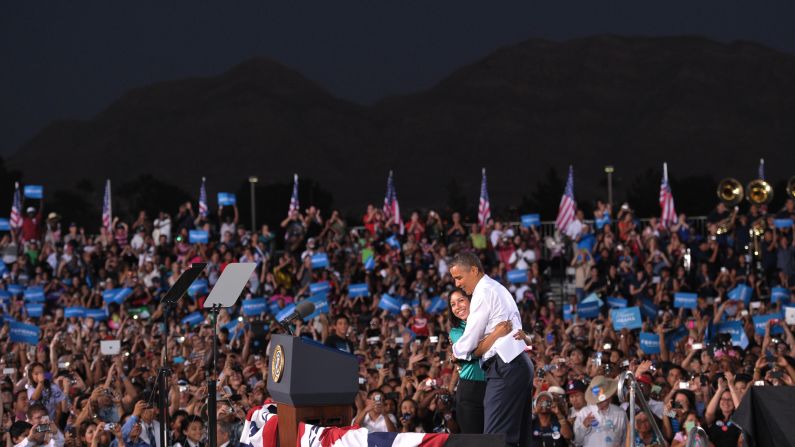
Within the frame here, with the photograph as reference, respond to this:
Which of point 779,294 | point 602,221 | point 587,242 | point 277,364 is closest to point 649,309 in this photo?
point 779,294

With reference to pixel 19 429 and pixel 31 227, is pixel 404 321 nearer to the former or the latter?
pixel 19 429

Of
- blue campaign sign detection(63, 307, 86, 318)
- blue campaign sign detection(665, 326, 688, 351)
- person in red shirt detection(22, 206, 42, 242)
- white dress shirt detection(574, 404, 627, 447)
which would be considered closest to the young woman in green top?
white dress shirt detection(574, 404, 627, 447)

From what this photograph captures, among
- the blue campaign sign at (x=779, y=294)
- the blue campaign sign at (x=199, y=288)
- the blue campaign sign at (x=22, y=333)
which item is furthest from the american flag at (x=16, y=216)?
the blue campaign sign at (x=779, y=294)

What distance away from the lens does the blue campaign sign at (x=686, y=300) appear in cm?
1652

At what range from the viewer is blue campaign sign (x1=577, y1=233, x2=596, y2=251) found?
2005 cm

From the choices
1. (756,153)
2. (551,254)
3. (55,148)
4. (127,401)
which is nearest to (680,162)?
(756,153)

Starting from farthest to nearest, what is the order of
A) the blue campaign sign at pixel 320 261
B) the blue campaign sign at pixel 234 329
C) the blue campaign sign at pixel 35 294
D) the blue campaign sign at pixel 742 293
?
the blue campaign sign at pixel 35 294
the blue campaign sign at pixel 320 261
the blue campaign sign at pixel 742 293
the blue campaign sign at pixel 234 329

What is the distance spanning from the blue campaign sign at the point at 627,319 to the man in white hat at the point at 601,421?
16.2 feet

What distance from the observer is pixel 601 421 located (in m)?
10.2

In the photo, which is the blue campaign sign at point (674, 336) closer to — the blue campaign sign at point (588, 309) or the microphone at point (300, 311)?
the blue campaign sign at point (588, 309)

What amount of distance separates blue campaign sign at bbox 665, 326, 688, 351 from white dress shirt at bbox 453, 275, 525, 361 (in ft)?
25.3

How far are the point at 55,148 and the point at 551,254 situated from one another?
9133cm

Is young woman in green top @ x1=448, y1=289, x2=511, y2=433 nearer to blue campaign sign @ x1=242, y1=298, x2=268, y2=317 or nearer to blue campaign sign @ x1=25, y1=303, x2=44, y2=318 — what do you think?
blue campaign sign @ x1=242, y1=298, x2=268, y2=317

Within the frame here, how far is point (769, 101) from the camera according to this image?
314 ft
